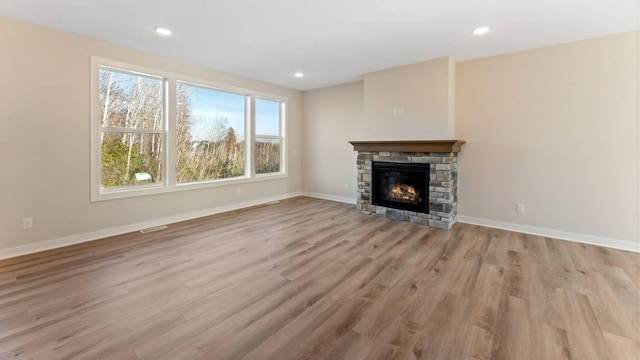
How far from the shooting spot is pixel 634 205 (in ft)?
11.1

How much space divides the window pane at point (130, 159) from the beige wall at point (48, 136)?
0.26 metres

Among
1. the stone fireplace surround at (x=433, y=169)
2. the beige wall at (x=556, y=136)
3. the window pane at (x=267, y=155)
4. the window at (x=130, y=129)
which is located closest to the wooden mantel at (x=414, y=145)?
the stone fireplace surround at (x=433, y=169)

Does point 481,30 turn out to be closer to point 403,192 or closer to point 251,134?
point 403,192

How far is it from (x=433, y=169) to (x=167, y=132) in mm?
4425

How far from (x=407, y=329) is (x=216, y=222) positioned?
3.60 metres

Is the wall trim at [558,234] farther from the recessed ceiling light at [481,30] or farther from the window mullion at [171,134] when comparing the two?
the window mullion at [171,134]

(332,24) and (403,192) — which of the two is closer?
(332,24)

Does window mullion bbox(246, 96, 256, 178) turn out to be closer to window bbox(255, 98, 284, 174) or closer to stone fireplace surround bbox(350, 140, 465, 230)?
window bbox(255, 98, 284, 174)

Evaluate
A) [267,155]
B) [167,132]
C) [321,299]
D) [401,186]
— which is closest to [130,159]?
[167,132]

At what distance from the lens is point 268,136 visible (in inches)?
250

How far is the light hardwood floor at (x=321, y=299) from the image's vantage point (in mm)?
1711

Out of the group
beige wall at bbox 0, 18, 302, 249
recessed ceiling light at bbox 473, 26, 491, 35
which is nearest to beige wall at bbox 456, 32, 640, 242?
recessed ceiling light at bbox 473, 26, 491, 35

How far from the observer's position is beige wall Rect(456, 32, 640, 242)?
11.2 feet

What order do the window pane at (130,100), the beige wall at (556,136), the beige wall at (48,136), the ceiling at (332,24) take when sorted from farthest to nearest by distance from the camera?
the window pane at (130,100)
the beige wall at (556,136)
the beige wall at (48,136)
the ceiling at (332,24)
